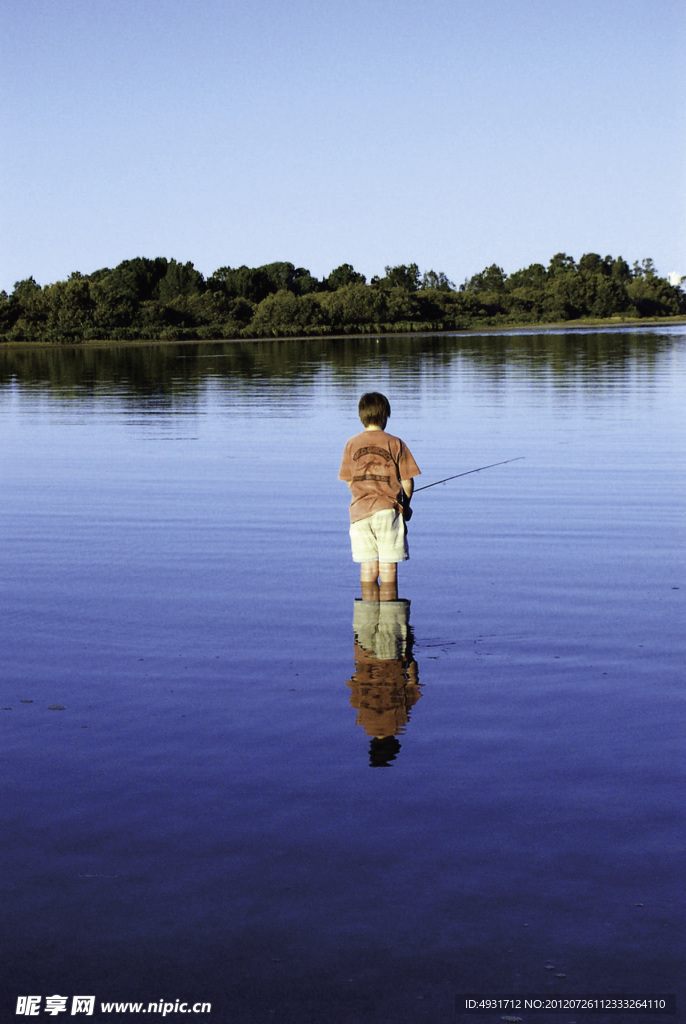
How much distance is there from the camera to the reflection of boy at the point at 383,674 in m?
6.18

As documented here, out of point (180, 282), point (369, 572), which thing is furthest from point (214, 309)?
point (369, 572)

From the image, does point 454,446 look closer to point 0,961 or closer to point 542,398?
point 542,398

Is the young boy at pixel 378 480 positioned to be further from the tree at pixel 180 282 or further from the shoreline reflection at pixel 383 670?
the tree at pixel 180 282

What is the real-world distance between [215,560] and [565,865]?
6.85m

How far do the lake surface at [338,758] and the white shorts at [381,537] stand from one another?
18.8 inches

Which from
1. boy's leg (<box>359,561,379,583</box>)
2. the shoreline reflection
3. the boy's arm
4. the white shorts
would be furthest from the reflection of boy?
the boy's arm

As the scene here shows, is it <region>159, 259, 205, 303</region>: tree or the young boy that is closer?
the young boy

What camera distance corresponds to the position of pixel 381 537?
8.41 meters

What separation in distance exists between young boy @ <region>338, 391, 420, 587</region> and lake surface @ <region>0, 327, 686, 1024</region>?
24.9 inches

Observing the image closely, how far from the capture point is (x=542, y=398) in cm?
3080

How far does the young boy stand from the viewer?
8.20m

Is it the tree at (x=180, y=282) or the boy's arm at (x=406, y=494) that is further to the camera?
the tree at (x=180, y=282)

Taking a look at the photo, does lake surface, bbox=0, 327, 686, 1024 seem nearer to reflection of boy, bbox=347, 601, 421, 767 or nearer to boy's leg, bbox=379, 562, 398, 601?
reflection of boy, bbox=347, 601, 421, 767

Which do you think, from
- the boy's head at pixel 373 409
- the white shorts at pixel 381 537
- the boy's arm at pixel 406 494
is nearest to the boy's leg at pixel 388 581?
the white shorts at pixel 381 537
